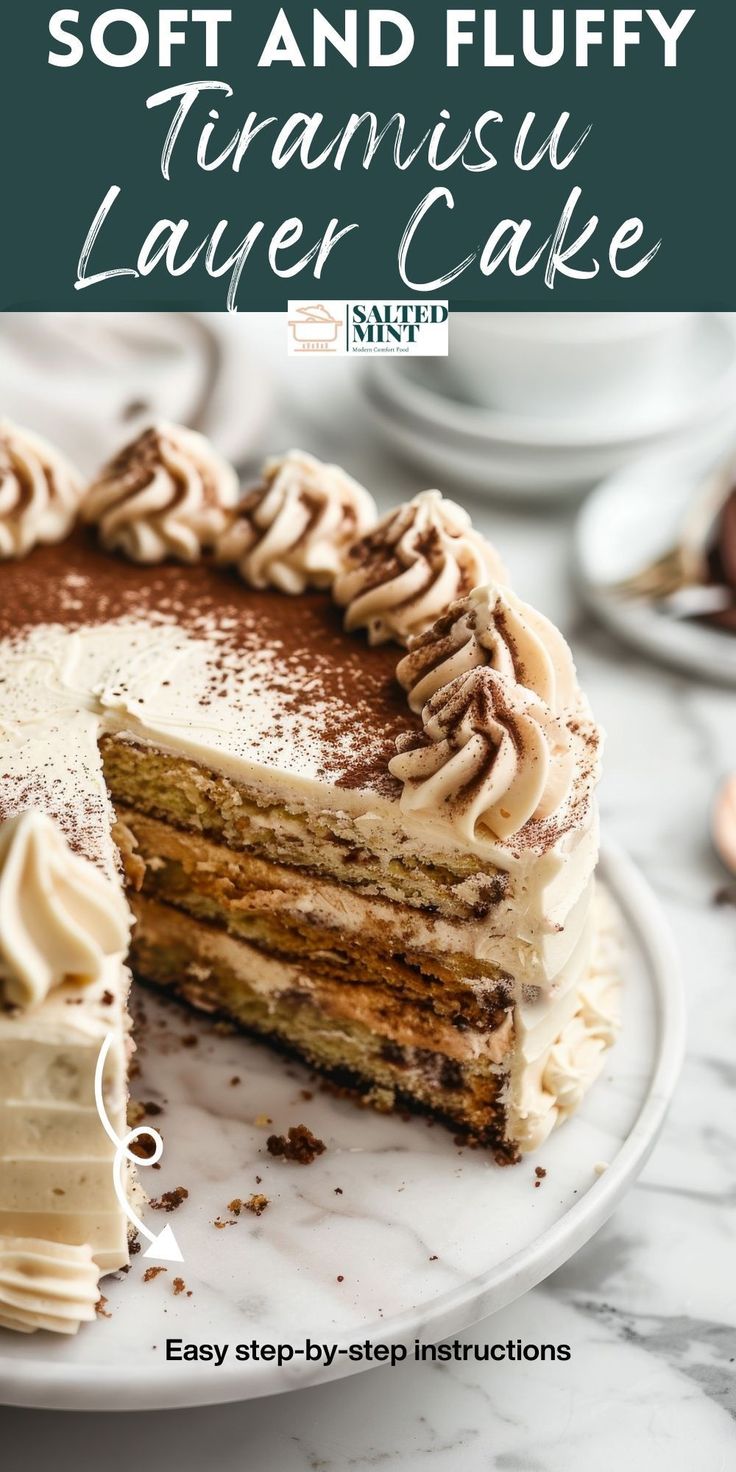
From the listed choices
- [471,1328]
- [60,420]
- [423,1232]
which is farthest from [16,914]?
[60,420]

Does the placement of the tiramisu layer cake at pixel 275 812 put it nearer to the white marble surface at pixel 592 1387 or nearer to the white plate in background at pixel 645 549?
the white marble surface at pixel 592 1387

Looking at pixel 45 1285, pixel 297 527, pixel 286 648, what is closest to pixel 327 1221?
pixel 45 1285

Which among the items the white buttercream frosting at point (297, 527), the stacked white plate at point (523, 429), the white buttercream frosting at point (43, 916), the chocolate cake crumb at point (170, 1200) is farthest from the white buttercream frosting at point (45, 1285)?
the stacked white plate at point (523, 429)

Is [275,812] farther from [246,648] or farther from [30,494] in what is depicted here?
[30,494]

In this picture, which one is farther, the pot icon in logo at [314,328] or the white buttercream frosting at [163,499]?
the white buttercream frosting at [163,499]

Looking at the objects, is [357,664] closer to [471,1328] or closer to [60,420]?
[471,1328]

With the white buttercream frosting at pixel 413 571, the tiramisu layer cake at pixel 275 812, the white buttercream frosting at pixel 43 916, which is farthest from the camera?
the white buttercream frosting at pixel 413 571

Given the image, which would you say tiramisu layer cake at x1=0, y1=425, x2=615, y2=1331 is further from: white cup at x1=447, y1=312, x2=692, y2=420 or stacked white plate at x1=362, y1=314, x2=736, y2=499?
white cup at x1=447, y1=312, x2=692, y2=420

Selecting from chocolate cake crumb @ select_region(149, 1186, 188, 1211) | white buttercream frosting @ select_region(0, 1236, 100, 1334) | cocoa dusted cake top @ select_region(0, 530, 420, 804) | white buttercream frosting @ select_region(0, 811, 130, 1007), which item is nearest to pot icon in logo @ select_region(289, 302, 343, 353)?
cocoa dusted cake top @ select_region(0, 530, 420, 804)

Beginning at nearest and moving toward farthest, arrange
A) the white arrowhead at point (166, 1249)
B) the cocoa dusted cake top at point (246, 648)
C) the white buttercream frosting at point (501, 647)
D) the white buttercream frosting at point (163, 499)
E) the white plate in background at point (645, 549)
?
the white arrowhead at point (166, 1249) < the white buttercream frosting at point (501, 647) < the cocoa dusted cake top at point (246, 648) < the white buttercream frosting at point (163, 499) < the white plate in background at point (645, 549)
